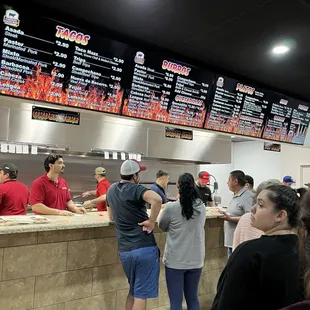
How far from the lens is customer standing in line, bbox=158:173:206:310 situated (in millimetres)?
2691

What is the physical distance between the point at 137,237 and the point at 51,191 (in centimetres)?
133

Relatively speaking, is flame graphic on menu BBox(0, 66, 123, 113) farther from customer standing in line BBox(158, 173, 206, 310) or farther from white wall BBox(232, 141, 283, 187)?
white wall BBox(232, 141, 283, 187)

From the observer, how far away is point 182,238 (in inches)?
107

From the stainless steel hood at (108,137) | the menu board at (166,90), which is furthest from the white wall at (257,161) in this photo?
the menu board at (166,90)

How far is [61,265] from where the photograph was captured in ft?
8.82

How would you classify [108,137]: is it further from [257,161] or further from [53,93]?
[257,161]

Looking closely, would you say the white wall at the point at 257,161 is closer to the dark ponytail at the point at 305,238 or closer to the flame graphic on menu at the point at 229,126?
the flame graphic on menu at the point at 229,126

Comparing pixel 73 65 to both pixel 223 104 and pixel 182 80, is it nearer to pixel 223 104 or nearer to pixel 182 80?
pixel 182 80

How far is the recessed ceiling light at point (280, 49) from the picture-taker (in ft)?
9.64

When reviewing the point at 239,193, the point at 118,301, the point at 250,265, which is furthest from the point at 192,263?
the point at 250,265

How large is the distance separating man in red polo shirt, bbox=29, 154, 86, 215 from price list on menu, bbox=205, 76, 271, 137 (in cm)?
172

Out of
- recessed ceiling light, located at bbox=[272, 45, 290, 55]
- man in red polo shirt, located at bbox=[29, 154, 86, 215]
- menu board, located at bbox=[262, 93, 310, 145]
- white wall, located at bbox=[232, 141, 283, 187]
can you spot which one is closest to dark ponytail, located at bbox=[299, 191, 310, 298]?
recessed ceiling light, located at bbox=[272, 45, 290, 55]

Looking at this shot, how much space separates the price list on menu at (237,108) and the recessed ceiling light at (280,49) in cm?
66

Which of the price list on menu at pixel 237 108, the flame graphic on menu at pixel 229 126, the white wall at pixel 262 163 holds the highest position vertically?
the price list on menu at pixel 237 108
